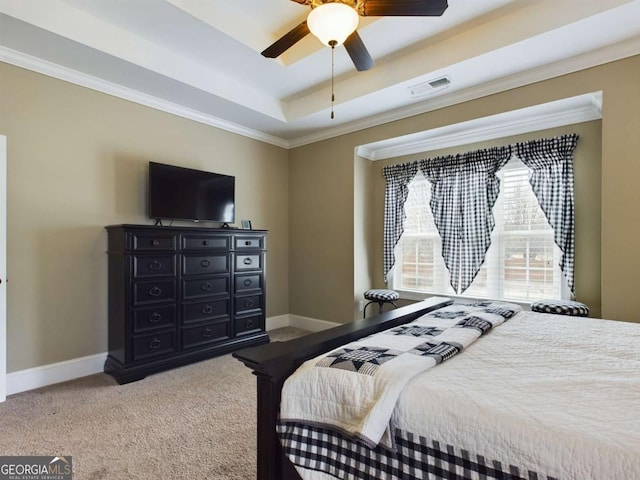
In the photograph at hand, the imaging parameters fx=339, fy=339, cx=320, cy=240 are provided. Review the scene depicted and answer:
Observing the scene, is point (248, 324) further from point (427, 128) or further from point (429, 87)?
point (429, 87)

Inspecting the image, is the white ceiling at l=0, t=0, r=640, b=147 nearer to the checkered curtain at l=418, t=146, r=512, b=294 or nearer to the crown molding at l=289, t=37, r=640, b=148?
the crown molding at l=289, t=37, r=640, b=148

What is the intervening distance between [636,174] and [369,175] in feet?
8.87

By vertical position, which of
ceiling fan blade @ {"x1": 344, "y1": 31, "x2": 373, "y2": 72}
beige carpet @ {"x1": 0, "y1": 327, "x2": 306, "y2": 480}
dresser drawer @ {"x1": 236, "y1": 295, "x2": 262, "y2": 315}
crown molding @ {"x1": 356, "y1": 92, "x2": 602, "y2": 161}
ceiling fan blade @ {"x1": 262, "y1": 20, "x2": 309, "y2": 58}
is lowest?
beige carpet @ {"x1": 0, "y1": 327, "x2": 306, "y2": 480}

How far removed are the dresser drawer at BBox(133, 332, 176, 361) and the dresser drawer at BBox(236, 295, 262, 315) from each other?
2.45ft

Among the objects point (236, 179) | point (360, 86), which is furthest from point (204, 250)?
point (360, 86)

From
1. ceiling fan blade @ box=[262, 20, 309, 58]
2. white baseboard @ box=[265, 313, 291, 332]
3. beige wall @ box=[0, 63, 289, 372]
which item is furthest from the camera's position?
white baseboard @ box=[265, 313, 291, 332]

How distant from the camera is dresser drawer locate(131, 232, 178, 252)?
2938 mm

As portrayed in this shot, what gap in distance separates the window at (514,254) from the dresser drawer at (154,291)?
292 centimetres

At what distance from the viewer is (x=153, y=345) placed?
3.04 meters

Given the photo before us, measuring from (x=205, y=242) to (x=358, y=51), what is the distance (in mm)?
2222

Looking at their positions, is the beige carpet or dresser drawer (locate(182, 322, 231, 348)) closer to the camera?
the beige carpet

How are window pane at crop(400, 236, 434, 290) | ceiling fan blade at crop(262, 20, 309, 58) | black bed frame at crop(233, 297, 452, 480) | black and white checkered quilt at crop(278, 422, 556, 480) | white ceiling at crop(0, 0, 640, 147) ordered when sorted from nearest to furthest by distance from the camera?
black and white checkered quilt at crop(278, 422, 556, 480)
black bed frame at crop(233, 297, 452, 480)
ceiling fan blade at crop(262, 20, 309, 58)
white ceiling at crop(0, 0, 640, 147)
window pane at crop(400, 236, 434, 290)

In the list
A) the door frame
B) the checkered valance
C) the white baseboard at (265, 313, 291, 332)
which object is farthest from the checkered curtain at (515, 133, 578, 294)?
the door frame

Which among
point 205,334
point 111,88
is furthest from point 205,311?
point 111,88
